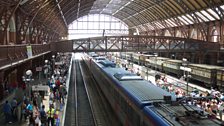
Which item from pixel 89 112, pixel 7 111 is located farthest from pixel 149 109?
pixel 89 112

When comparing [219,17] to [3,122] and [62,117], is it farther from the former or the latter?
[3,122]

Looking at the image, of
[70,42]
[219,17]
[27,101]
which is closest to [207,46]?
[219,17]

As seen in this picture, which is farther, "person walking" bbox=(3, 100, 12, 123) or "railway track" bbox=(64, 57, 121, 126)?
"railway track" bbox=(64, 57, 121, 126)

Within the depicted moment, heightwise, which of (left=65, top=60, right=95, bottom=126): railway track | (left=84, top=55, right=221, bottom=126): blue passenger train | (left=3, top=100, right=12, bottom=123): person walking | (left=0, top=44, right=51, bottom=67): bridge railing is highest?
(left=0, top=44, right=51, bottom=67): bridge railing

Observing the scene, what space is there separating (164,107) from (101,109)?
15.7m

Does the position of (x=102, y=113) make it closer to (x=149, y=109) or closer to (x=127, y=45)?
(x=149, y=109)

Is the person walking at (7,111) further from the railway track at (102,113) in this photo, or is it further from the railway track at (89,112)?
the railway track at (102,113)

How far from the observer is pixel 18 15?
3009 centimetres

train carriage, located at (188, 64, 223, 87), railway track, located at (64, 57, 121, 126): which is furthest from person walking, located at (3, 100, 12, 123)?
train carriage, located at (188, 64, 223, 87)

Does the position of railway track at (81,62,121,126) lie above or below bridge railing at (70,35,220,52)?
below

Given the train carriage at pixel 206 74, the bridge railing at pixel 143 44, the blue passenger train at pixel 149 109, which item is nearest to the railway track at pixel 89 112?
the blue passenger train at pixel 149 109

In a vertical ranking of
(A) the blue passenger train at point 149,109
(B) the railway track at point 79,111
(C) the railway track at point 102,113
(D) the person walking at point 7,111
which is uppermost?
(A) the blue passenger train at point 149,109

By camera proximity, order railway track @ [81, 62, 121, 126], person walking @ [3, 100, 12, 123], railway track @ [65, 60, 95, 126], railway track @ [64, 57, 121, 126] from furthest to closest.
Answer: railway track @ [65, 60, 95, 126] < railway track @ [64, 57, 121, 126] < railway track @ [81, 62, 121, 126] < person walking @ [3, 100, 12, 123]

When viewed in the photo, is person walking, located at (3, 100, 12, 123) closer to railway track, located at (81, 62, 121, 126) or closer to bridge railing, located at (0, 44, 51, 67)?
bridge railing, located at (0, 44, 51, 67)
